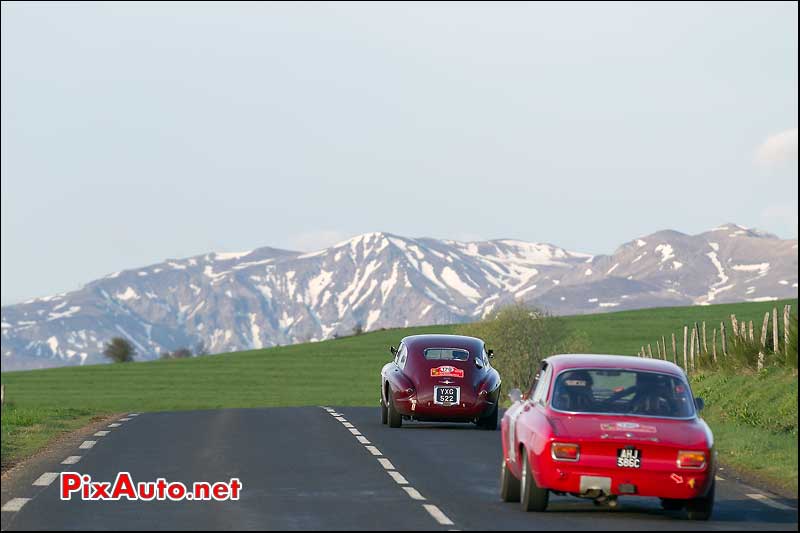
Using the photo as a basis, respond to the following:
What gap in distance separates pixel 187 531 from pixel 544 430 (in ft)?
11.8

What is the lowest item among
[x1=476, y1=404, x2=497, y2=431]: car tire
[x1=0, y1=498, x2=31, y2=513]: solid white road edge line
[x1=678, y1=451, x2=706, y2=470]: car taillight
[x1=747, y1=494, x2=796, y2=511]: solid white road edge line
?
[x1=476, y1=404, x2=497, y2=431]: car tire

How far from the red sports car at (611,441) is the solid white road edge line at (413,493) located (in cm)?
93

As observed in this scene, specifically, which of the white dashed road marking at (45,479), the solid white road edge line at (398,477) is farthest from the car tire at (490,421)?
the white dashed road marking at (45,479)

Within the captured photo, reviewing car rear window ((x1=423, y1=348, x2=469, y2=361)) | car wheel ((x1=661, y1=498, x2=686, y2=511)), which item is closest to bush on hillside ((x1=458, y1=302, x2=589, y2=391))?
car rear window ((x1=423, y1=348, x2=469, y2=361))

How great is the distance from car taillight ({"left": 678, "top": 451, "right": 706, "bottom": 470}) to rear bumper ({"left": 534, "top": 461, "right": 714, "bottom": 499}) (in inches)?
2.2

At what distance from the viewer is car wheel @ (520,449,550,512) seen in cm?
1398

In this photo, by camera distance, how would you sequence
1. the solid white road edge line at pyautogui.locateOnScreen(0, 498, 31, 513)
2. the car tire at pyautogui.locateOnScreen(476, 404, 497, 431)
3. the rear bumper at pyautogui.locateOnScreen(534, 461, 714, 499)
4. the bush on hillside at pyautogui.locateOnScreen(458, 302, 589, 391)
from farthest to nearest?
the bush on hillside at pyautogui.locateOnScreen(458, 302, 589, 391)
the car tire at pyautogui.locateOnScreen(476, 404, 497, 431)
the solid white road edge line at pyautogui.locateOnScreen(0, 498, 31, 513)
the rear bumper at pyautogui.locateOnScreen(534, 461, 714, 499)

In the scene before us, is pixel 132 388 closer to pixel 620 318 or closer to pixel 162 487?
pixel 620 318

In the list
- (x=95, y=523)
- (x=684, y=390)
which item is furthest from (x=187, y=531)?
(x=684, y=390)

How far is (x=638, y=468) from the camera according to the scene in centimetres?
1347

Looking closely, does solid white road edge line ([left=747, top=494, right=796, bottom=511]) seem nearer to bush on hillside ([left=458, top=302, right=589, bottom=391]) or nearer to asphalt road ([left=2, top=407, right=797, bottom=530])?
asphalt road ([left=2, top=407, right=797, bottom=530])

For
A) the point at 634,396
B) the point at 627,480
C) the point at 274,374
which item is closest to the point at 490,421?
the point at 634,396

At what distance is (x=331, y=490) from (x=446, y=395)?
11162 millimetres

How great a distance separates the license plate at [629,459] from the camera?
1348 cm
